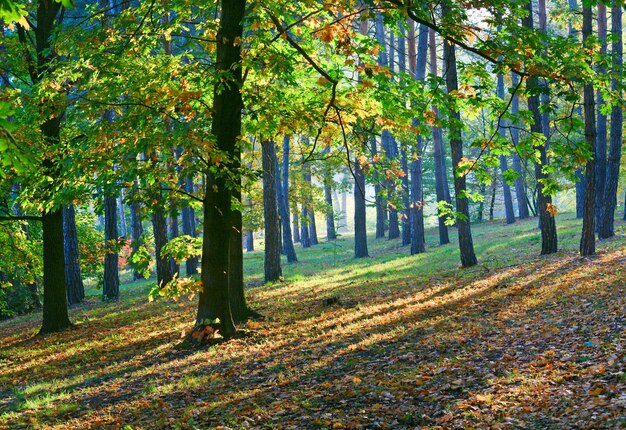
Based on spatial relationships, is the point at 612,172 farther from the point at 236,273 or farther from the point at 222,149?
the point at 222,149

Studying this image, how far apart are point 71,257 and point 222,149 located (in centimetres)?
1228

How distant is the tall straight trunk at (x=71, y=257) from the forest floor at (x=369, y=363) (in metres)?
4.26

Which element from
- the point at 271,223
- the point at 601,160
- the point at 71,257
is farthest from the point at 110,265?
the point at 601,160

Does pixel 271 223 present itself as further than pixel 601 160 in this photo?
No

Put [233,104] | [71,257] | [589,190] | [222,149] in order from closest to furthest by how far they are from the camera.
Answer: [222,149] < [233,104] < [589,190] < [71,257]

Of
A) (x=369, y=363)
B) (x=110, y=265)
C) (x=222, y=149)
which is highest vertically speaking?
(x=222, y=149)

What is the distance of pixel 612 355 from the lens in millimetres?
7109

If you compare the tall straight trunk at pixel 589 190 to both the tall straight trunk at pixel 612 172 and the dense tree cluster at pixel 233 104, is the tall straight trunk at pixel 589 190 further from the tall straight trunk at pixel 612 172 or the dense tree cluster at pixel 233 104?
the tall straight trunk at pixel 612 172

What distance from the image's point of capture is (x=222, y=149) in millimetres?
10406

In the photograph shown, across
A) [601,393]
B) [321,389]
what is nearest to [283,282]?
[321,389]

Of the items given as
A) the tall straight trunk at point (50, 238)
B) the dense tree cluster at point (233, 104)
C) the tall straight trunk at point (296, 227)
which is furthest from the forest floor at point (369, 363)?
the tall straight trunk at point (296, 227)

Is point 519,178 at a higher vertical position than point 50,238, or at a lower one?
higher

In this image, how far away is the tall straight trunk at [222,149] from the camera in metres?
10.4

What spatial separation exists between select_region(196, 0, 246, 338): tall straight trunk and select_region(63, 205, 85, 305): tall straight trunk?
9638 millimetres
